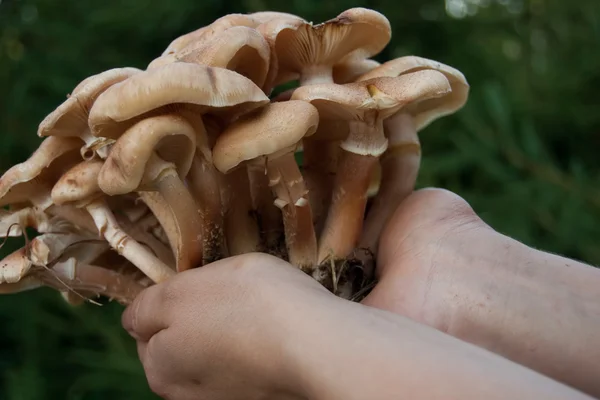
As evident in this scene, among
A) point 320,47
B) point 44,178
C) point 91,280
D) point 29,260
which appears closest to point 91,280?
point 91,280

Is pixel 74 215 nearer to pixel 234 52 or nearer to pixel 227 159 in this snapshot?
pixel 227 159

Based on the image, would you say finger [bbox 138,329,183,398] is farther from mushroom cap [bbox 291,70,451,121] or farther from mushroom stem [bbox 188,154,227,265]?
mushroom cap [bbox 291,70,451,121]

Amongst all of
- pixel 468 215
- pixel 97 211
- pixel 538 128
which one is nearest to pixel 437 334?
pixel 468 215

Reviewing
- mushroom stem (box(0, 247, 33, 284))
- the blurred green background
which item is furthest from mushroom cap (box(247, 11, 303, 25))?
the blurred green background

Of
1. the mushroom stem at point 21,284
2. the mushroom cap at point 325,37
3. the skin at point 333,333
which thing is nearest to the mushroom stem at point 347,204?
the skin at point 333,333

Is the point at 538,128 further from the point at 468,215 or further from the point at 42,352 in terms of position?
the point at 42,352

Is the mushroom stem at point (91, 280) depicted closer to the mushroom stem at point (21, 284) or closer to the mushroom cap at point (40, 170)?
the mushroom stem at point (21, 284)
